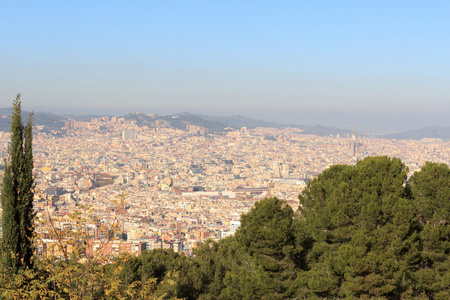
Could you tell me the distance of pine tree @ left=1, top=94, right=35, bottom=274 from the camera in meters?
4.90

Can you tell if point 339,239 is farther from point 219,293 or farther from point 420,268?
point 219,293

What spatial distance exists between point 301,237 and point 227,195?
3699 cm

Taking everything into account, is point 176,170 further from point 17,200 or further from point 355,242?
point 17,200

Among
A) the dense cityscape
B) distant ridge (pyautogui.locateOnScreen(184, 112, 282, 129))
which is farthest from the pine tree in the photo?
distant ridge (pyautogui.locateOnScreen(184, 112, 282, 129))

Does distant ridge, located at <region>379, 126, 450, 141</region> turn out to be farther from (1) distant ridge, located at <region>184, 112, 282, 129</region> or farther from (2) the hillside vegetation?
(2) the hillside vegetation

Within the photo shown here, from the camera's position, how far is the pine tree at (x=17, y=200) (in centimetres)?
490

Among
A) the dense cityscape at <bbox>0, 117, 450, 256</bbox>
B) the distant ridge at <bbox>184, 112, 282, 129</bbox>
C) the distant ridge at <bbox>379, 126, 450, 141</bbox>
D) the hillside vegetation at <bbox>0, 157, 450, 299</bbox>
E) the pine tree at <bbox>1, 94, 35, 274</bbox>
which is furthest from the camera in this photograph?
the distant ridge at <bbox>184, 112, 282, 129</bbox>

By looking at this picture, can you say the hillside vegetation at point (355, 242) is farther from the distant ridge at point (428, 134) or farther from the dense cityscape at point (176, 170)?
the distant ridge at point (428, 134)

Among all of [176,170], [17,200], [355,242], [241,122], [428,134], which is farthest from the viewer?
[241,122]

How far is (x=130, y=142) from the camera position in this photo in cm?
8788

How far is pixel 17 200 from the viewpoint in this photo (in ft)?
16.3

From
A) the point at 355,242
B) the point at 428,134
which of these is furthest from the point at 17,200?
the point at 428,134

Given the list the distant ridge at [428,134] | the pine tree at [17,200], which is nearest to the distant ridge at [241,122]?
the distant ridge at [428,134]

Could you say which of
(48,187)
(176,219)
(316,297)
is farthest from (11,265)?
(48,187)
